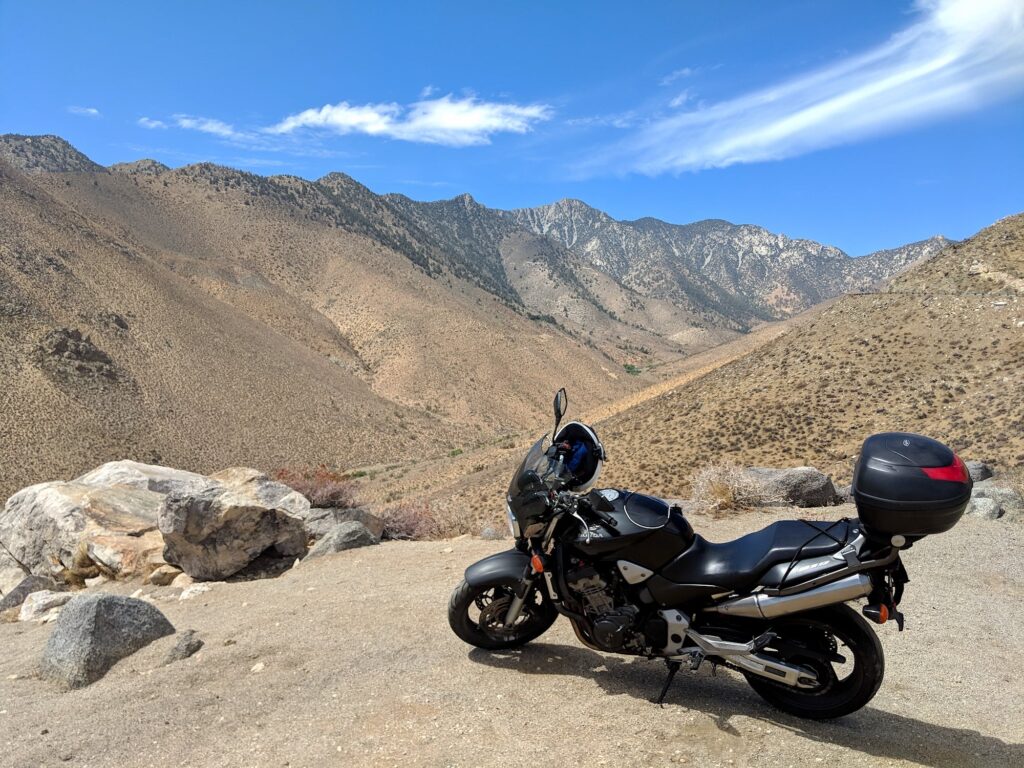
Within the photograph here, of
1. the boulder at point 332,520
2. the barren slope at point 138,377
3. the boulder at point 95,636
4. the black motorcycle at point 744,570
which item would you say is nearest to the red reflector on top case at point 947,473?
the black motorcycle at point 744,570

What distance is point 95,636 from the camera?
5.78 metres

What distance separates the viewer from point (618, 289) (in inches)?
6983

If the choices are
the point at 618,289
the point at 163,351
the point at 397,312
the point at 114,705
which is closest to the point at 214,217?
the point at 397,312

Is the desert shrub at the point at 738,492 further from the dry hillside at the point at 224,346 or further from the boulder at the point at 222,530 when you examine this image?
the dry hillside at the point at 224,346

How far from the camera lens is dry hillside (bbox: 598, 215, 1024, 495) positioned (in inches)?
739

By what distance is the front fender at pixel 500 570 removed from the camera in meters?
5.18

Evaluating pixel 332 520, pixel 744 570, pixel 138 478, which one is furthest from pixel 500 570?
pixel 138 478

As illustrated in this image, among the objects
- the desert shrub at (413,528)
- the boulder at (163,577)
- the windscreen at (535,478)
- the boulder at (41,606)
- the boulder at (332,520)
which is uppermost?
the windscreen at (535,478)

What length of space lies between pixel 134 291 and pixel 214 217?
123ft

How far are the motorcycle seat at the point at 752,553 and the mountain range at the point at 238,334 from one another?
3014 cm

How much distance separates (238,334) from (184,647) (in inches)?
1825

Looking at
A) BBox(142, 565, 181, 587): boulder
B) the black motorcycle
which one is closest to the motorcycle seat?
the black motorcycle

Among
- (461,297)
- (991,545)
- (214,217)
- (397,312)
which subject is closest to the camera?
(991,545)

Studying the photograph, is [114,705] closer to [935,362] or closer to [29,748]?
[29,748]
